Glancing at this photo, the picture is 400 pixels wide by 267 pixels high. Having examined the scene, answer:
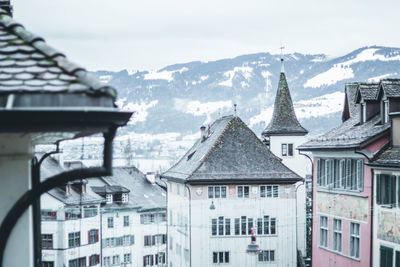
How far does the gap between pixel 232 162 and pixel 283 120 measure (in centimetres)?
1106

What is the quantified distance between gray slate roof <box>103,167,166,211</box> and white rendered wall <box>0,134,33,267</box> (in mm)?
60461

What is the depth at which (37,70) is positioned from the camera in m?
4.31

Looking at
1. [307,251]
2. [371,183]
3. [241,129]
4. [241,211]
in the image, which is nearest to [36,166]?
[371,183]

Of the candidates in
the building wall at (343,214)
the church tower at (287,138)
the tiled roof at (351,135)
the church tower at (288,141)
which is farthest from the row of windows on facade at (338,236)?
the church tower at (287,138)

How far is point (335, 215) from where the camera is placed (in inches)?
1053

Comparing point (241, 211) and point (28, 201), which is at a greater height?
point (28, 201)

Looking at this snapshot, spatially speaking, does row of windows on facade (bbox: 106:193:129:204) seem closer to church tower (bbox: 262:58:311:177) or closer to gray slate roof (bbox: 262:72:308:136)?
gray slate roof (bbox: 262:72:308:136)

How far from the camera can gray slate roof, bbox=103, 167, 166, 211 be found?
66750 millimetres

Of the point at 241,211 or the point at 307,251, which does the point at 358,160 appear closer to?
the point at 241,211

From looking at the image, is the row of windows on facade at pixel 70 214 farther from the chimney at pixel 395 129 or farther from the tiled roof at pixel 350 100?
the chimney at pixel 395 129

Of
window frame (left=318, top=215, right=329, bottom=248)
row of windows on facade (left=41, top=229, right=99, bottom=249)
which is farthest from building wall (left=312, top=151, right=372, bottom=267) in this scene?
A: row of windows on facade (left=41, top=229, right=99, bottom=249)

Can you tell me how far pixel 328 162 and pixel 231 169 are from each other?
14716 mm

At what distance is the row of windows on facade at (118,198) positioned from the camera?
63.3 m

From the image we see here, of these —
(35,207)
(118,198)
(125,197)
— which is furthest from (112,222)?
(35,207)
